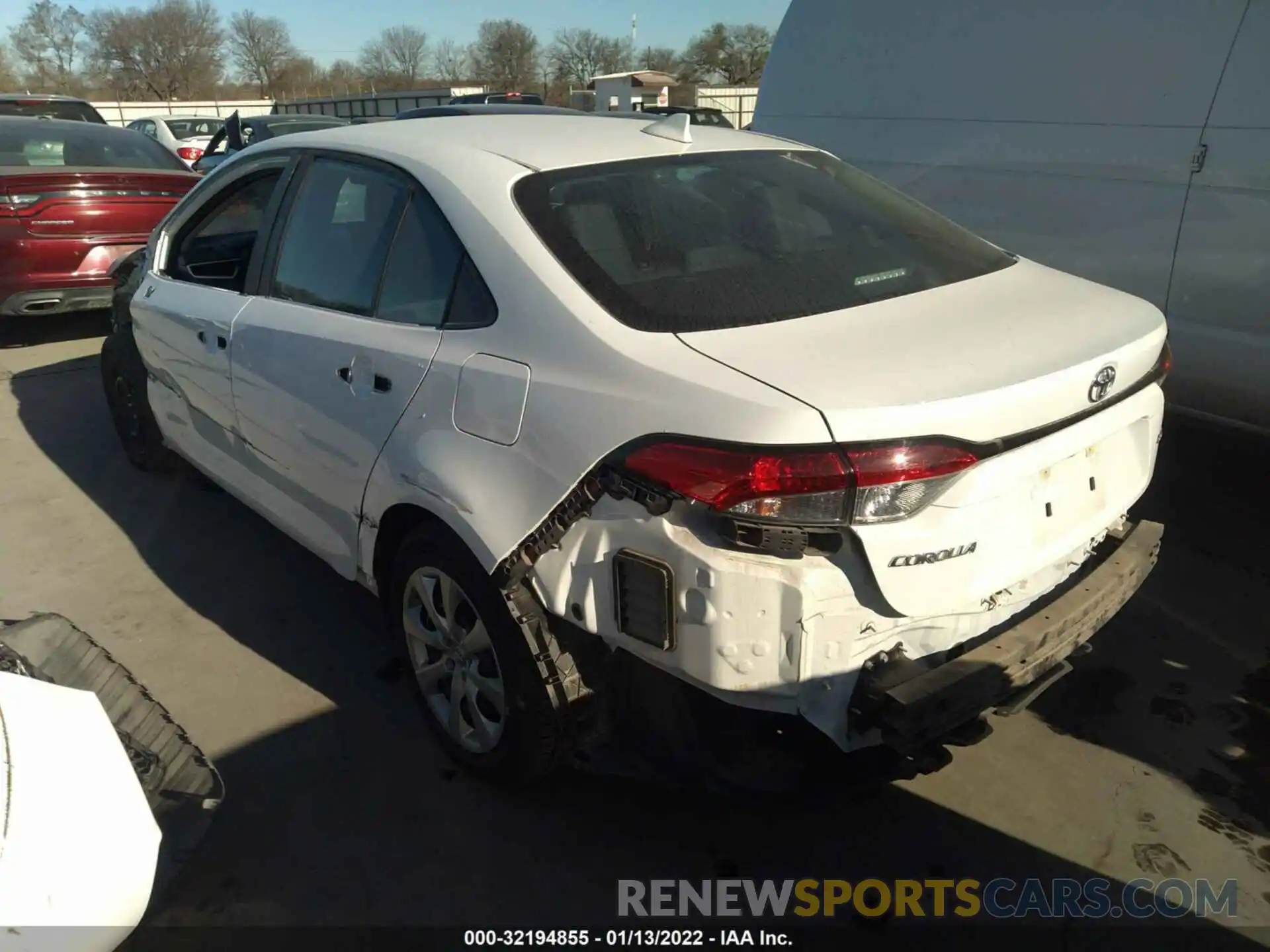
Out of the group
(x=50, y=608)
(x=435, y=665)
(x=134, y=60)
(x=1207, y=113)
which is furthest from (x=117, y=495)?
(x=134, y=60)

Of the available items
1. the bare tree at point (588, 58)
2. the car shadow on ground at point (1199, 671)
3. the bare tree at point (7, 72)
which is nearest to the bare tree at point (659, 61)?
the bare tree at point (588, 58)

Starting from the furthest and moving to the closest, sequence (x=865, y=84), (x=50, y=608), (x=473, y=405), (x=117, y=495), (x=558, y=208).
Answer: (x=865, y=84) < (x=117, y=495) < (x=50, y=608) < (x=558, y=208) < (x=473, y=405)

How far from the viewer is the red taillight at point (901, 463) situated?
178 centimetres

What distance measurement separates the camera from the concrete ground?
2398 millimetres

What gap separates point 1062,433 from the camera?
2076 mm

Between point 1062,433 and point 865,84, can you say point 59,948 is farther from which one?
point 865,84

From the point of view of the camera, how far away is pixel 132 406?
4.71 meters

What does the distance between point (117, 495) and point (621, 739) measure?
353cm

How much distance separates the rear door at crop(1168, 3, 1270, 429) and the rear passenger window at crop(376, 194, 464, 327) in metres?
3.04

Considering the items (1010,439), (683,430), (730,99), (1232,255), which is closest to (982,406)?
(1010,439)

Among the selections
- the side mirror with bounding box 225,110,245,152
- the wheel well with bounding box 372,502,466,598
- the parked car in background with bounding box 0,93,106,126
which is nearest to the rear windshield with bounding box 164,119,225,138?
the side mirror with bounding box 225,110,245,152

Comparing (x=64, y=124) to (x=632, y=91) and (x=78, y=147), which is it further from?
(x=632, y=91)

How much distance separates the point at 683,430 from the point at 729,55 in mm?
62566

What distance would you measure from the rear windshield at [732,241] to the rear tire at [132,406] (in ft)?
9.47
